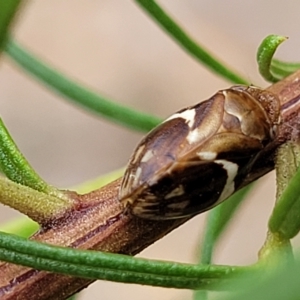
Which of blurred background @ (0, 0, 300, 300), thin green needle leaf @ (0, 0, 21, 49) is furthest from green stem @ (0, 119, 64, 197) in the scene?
blurred background @ (0, 0, 300, 300)

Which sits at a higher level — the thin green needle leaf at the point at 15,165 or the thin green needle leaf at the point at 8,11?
the thin green needle leaf at the point at 8,11

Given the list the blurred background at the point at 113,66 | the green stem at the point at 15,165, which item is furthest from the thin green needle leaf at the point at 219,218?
the blurred background at the point at 113,66

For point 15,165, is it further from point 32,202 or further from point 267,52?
point 267,52

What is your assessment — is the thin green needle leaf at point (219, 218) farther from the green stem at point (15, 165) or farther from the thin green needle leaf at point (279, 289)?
the thin green needle leaf at point (279, 289)

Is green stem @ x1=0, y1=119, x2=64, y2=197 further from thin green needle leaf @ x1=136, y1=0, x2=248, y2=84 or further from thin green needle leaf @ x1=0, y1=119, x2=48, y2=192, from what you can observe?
thin green needle leaf @ x1=136, y1=0, x2=248, y2=84

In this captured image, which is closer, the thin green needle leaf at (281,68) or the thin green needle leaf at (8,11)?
the thin green needle leaf at (8,11)

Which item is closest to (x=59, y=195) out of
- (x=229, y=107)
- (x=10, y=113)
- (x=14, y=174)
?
(x=14, y=174)

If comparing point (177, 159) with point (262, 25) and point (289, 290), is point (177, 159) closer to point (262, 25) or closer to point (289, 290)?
point (289, 290)
